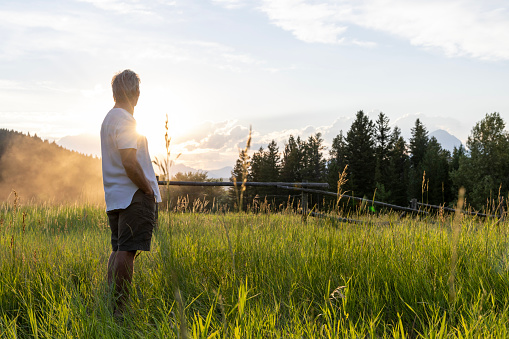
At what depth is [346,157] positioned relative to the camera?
5188cm

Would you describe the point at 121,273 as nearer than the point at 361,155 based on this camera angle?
Yes

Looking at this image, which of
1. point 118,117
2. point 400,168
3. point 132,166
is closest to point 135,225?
point 132,166

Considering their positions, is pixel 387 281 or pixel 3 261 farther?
pixel 3 261

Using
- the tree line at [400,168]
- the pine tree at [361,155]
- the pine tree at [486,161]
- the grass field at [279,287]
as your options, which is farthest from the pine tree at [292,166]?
the grass field at [279,287]

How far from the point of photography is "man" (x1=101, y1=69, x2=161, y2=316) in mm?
2906

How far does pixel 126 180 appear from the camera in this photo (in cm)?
303

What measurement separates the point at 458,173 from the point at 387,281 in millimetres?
48648

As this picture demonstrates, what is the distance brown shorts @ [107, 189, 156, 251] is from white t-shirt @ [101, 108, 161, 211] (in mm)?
59

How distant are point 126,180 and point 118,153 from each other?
0.22 metres

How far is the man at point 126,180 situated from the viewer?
2.91 meters

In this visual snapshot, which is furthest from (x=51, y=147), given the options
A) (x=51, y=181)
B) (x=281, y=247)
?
(x=281, y=247)

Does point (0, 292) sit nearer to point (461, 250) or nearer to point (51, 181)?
point (461, 250)

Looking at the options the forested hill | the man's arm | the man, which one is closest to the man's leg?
the man

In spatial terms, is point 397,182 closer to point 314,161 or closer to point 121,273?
point 314,161
